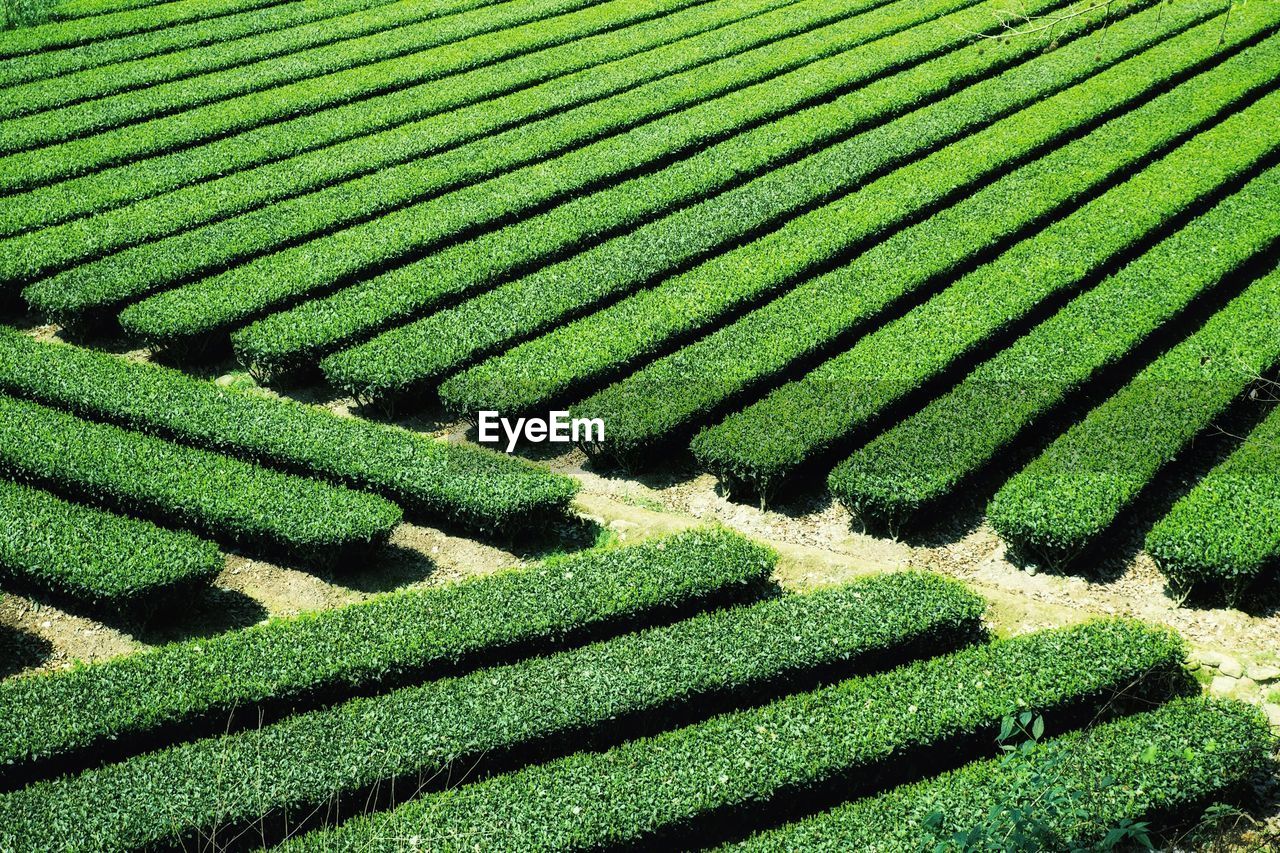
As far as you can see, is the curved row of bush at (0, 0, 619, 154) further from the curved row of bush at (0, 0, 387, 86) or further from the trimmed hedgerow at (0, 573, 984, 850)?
the trimmed hedgerow at (0, 573, 984, 850)

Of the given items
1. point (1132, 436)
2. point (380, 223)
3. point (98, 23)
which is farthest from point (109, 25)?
point (1132, 436)

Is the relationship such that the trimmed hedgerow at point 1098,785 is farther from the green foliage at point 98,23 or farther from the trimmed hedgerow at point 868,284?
the green foliage at point 98,23

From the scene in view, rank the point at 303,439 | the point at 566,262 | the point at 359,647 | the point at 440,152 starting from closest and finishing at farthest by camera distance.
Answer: the point at 359,647 < the point at 303,439 < the point at 566,262 < the point at 440,152

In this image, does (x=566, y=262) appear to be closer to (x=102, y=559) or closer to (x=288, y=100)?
(x=102, y=559)

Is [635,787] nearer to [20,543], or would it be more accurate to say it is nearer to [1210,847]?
[1210,847]

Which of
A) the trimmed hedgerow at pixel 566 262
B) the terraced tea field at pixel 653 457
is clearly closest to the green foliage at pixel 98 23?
the terraced tea field at pixel 653 457

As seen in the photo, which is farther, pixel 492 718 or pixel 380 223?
pixel 380 223

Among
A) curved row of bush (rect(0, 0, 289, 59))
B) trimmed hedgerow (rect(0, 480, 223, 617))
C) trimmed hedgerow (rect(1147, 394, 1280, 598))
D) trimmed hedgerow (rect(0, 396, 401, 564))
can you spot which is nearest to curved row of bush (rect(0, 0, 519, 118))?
curved row of bush (rect(0, 0, 289, 59))
